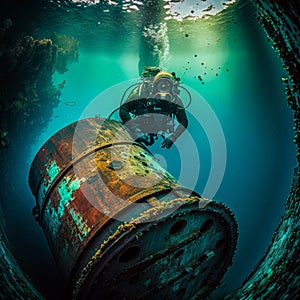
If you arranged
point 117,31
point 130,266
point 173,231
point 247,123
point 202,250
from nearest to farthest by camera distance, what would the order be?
point 130,266 → point 173,231 → point 202,250 → point 117,31 → point 247,123

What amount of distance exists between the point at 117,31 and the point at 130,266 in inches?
807

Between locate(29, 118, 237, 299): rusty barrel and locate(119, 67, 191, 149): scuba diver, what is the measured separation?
3.95 feet

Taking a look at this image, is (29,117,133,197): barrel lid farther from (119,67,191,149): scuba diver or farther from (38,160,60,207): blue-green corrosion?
(119,67,191,149): scuba diver

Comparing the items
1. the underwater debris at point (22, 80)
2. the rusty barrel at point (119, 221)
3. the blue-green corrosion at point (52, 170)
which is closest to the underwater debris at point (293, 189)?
the rusty barrel at point (119, 221)

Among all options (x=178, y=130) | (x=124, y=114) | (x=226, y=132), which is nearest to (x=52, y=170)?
(x=124, y=114)

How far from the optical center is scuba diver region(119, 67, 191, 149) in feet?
16.3

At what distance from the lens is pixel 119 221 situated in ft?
8.27

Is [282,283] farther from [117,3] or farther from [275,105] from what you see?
[275,105]

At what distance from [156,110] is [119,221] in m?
3.30

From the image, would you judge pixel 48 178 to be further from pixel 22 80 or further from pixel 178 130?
pixel 22 80

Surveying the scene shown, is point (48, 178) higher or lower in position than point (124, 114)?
lower

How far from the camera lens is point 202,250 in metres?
3.48

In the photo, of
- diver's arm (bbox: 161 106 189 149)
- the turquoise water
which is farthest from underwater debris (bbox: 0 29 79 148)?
diver's arm (bbox: 161 106 189 149)

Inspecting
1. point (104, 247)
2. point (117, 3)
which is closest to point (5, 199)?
point (104, 247)
